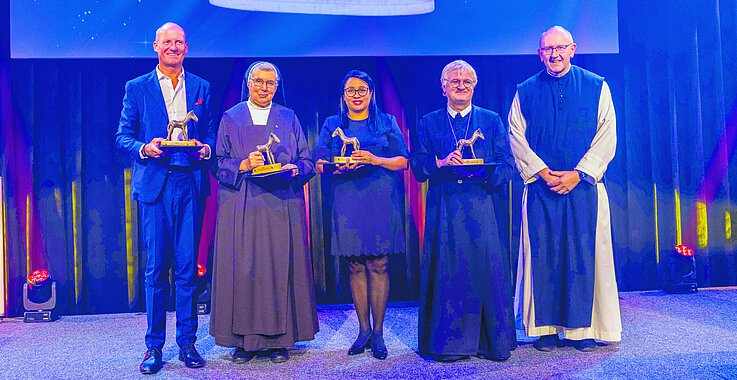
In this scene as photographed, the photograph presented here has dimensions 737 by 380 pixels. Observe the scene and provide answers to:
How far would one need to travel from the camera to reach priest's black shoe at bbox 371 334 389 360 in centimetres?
319

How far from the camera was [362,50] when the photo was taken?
4586 millimetres

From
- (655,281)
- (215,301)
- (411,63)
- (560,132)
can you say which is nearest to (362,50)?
(411,63)

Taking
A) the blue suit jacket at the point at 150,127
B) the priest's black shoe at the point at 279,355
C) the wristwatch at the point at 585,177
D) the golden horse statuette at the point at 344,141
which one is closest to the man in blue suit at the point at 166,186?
the blue suit jacket at the point at 150,127

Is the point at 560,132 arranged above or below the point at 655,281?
above

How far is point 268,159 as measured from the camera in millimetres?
3076

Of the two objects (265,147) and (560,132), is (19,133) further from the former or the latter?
(560,132)

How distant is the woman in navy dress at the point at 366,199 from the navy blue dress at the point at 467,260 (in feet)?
0.66

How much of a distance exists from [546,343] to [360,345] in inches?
38.8

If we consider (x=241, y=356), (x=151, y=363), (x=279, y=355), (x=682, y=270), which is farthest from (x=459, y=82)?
(x=682, y=270)

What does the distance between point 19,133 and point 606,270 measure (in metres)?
4.16

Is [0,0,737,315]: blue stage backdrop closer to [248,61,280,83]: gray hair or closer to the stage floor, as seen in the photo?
the stage floor

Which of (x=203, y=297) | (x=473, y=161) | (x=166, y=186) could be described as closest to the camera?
(x=473, y=161)

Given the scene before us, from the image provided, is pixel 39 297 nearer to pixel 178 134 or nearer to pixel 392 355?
pixel 178 134

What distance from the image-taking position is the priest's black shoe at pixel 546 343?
3.32 meters
